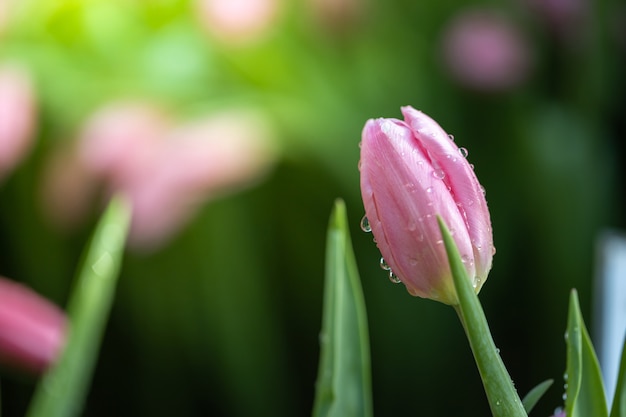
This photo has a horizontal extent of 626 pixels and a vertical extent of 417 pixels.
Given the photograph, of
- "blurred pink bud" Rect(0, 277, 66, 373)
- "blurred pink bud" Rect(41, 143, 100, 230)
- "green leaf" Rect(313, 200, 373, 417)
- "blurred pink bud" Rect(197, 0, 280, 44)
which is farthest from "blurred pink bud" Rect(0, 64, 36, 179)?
"green leaf" Rect(313, 200, 373, 417)

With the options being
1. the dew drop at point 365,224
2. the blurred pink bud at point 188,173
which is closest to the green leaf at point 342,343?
the dew drop at point 365,224

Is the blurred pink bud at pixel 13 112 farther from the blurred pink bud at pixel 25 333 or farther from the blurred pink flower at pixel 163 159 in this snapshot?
the blurred pink bud at pixel 25 333

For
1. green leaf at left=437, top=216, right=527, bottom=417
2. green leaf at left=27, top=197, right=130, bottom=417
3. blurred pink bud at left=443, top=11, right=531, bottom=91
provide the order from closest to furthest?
green leaf at left=437, top=216, right=527, bottom=417 → green leaf at left=27, top=197, right=130, bottom=417 → blurred pink bud at left=443, top=11, right=531, bottom=91

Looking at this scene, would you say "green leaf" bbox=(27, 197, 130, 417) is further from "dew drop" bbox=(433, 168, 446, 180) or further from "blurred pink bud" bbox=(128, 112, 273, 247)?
"blurred pink bud" bbox=(128, 112, 273, 247)

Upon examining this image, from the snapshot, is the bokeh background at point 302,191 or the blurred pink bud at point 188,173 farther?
the bokeh background at point 302,191

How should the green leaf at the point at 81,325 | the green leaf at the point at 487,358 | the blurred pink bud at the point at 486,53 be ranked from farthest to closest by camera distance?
the blurred pink bud at the point at 486,53
the green leaf at the point at 81,325
the green leaf at the point at 487,358

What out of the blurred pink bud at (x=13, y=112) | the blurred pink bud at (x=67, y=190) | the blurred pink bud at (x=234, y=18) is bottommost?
the blurred pink bud at (x=67, y=190)
